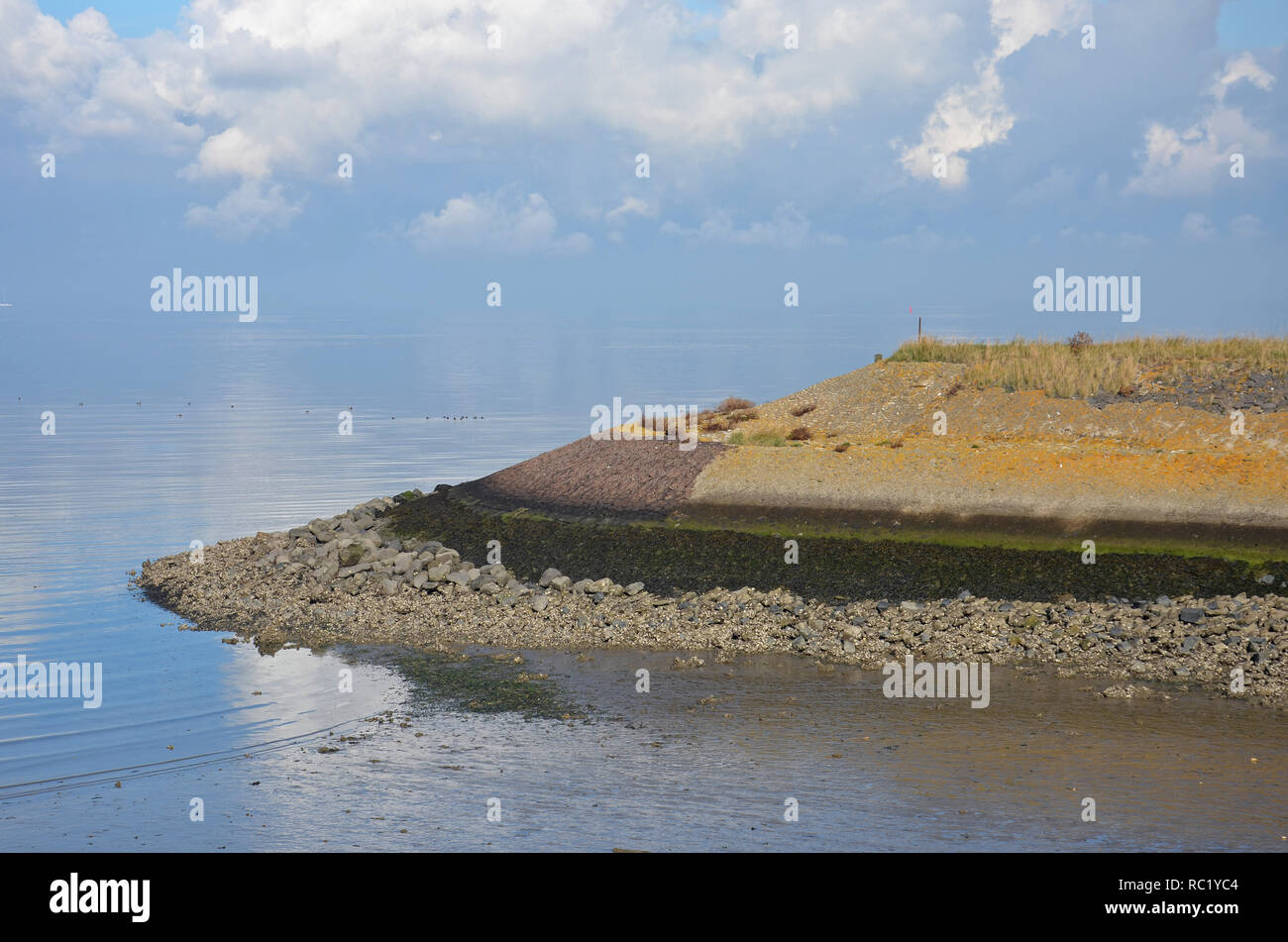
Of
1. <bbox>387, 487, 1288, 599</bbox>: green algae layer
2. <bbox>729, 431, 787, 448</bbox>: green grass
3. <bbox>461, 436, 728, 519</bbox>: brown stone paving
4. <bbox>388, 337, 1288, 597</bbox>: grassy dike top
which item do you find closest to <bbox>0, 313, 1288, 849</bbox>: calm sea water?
<bbox>387, 487, 1288, 599</bbox>: green algae layer

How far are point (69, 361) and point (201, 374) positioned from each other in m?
34.4

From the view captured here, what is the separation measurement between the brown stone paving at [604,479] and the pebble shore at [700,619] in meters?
3.35

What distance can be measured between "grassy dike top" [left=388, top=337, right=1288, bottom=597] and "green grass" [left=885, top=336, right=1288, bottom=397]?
0.34ft

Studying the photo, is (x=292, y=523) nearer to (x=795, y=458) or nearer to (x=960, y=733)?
(x=795, y=458)

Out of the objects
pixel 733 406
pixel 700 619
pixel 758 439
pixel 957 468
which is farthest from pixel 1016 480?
pixel 733 406

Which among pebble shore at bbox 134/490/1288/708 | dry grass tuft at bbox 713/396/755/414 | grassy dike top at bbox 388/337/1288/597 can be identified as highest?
dry grass tuft at bbox 713/396/755/414

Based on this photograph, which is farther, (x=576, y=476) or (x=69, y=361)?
(x=69, y=361)

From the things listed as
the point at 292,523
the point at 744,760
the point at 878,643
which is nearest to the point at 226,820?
the point at 744,760

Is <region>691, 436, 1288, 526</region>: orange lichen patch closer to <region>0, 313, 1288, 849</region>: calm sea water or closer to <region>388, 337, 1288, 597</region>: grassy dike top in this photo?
<region>388, 337, 1288, 597</region>: grassy dike top

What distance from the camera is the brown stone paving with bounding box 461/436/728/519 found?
31484mm

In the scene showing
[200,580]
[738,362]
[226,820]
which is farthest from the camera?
[738,362]

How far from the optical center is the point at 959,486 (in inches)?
1144

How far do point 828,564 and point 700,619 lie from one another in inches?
148

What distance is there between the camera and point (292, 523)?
39.0 m
